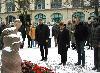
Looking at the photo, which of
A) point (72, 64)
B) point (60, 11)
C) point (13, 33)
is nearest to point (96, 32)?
point (72, 64)

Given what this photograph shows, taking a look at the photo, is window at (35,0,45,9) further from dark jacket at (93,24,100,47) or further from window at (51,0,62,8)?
dark jacket at (93,24,100,47)

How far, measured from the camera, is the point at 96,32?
1483cm

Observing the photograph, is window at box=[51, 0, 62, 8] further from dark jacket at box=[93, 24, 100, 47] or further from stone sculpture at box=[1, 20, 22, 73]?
stone sculpture at box=[1, 20, 22, 73]

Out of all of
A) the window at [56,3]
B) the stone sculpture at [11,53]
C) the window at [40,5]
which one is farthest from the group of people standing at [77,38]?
the window at [40,5]

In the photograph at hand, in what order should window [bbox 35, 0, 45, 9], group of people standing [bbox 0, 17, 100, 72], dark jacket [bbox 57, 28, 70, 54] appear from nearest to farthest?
1. group of people standing [bbox 0, 17, 100, 72]
2. dark jacket [bbox 57, 28, 70, 54]
3. window [bbox 35, 0, 45, 9]

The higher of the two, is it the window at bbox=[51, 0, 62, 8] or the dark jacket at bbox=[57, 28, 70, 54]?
the dark jacket at bbox=[57, 28, 70, 54]

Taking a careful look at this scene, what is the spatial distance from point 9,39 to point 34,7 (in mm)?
65190

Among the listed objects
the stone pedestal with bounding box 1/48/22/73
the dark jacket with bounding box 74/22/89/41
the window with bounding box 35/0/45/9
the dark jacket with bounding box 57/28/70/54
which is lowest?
the window with bounding box 35/0/45/9

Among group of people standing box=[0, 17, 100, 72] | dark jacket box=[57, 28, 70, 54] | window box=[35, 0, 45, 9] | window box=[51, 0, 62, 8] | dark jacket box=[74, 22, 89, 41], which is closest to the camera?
group of people standing box=[0, 17, 100, 72]

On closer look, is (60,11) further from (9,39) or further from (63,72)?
(9,39)

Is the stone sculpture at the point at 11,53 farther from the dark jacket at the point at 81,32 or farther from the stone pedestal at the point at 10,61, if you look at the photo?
the dark jacket at the point at 81,32

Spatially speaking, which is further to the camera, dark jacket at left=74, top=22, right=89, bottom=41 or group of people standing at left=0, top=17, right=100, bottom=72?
dark jacket at left=74, top=22, right=89, bottom=41

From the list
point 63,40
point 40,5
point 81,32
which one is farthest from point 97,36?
point 40,5

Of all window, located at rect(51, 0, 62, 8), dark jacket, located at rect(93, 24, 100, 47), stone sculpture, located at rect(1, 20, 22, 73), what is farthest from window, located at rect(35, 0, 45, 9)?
stone sculpture, located at rect(1, 20, 22, 73)
